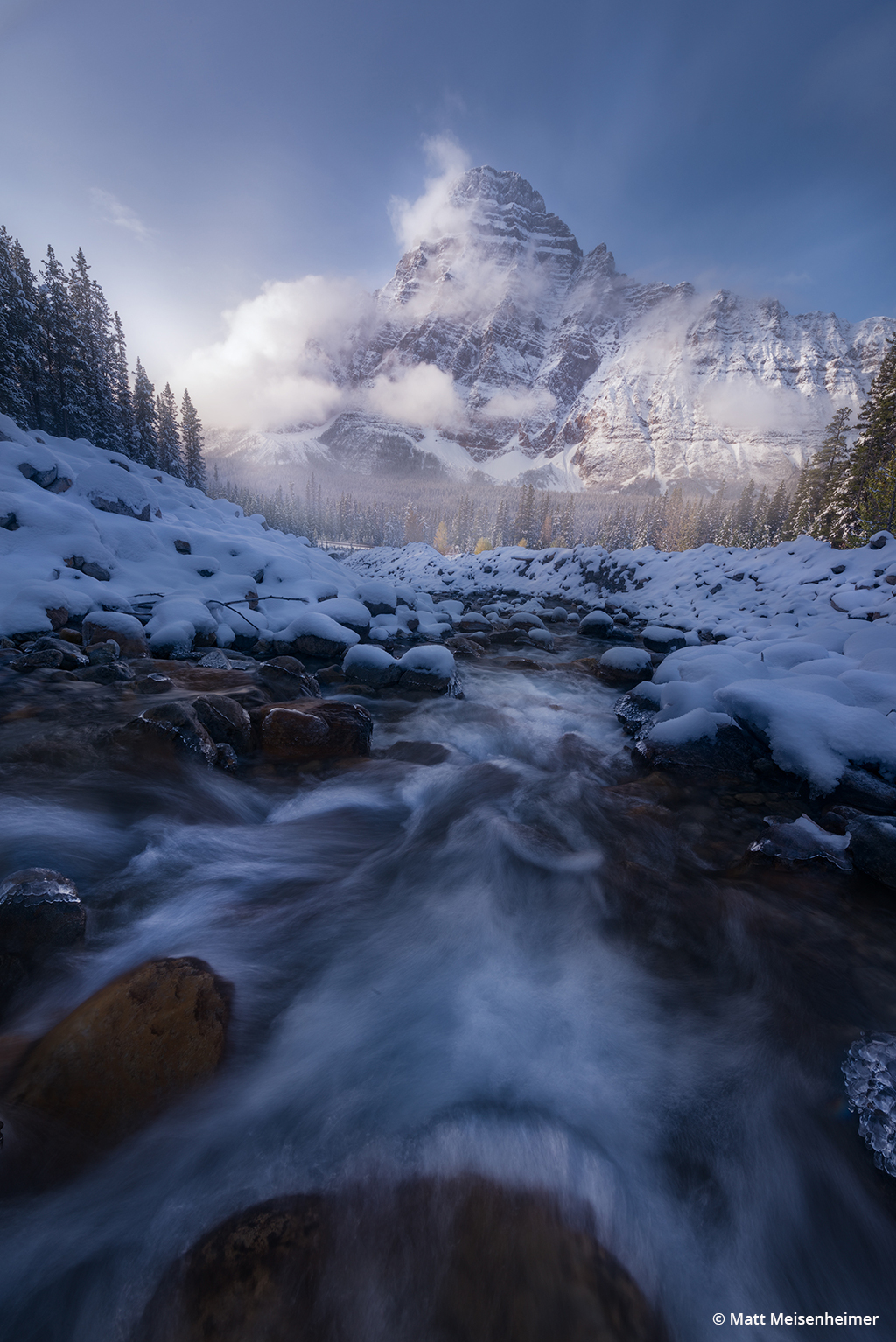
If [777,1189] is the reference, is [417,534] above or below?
above

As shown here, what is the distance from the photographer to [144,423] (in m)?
35.6

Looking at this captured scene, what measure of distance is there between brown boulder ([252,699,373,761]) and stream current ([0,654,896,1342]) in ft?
1.80

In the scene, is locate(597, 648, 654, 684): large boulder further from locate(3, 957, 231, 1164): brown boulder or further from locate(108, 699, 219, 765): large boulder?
locate(3, 957, 231, 1164): brown boulder

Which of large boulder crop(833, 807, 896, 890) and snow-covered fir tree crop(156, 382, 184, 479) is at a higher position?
snow-covered fir tree crop(156, 382, 184, 479)

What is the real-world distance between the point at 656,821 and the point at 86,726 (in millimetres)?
5623

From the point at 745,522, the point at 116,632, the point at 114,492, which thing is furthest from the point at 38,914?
→ the point at 745,522

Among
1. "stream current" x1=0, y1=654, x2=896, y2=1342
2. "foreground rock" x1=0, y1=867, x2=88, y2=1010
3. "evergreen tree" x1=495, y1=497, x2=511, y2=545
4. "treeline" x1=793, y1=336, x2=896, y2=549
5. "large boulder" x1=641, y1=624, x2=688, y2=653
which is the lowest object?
"stream current" x1=0, y1=654, x2=896, y2=1342

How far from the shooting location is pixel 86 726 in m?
4.66

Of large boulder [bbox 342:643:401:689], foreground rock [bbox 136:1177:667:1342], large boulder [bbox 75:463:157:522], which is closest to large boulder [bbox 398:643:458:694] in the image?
large boulder [bbox 342:643:401:689]

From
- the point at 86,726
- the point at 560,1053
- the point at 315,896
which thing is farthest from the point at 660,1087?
the point at 86,726

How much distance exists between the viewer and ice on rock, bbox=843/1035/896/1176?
203 centimetres

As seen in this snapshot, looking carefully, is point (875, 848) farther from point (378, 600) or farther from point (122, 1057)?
point (378, 600)

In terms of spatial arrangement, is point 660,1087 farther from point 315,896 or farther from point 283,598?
point 283,598

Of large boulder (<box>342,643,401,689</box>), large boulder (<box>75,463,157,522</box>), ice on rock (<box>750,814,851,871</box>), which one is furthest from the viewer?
large boulder (<box>75,463,157,522</box>)
